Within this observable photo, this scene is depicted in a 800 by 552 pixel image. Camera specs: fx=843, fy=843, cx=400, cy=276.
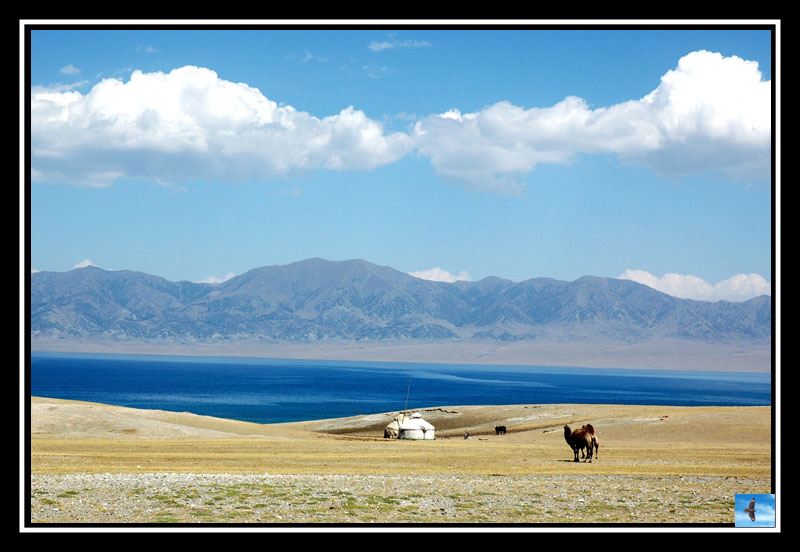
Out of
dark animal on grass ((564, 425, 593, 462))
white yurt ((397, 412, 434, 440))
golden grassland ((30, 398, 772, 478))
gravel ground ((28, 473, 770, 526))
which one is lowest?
white yurt ((397, 412, 434, 440))

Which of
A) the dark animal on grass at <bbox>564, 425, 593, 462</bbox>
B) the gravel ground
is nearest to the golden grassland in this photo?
the dark animal on grass at <bbox>564, 425, 593, 462</bbox>

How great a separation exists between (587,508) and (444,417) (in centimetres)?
6105

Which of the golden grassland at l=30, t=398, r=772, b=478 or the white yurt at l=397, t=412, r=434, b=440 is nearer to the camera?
the golden grassland at l=30, t=398, r=772, b=478

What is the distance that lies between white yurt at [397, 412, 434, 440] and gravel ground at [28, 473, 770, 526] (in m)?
31.0

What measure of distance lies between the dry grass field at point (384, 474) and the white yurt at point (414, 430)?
6202 millimetres

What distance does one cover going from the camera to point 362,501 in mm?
17312

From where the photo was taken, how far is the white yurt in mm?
52781

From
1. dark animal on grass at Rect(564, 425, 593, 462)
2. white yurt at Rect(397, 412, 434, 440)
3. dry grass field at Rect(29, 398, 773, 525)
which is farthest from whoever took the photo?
white yurt at Rect(397, 412, 434, 440)

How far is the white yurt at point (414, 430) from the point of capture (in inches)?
2078

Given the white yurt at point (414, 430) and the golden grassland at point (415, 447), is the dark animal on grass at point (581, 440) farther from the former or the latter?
the white yurt at point (414, 430)

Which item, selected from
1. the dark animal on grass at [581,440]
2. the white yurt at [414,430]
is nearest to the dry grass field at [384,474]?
the dark animal on grass at [581,440]

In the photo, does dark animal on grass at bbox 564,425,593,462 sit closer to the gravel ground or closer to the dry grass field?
the dry grass field
